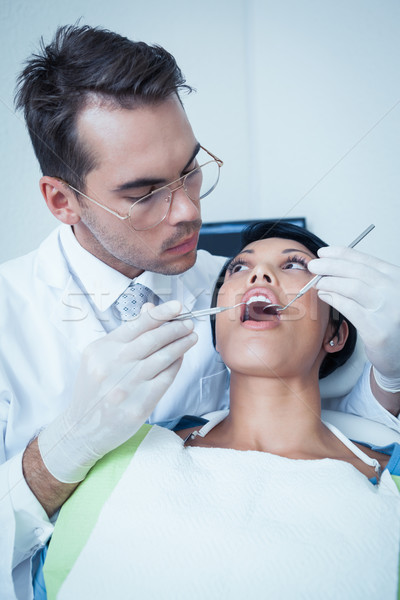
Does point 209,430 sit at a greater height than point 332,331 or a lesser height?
lesser

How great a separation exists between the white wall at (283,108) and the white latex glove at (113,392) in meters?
1.11

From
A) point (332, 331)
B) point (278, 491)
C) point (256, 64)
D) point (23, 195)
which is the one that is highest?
point (256, 64)

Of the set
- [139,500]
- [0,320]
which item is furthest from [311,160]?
[139,500]

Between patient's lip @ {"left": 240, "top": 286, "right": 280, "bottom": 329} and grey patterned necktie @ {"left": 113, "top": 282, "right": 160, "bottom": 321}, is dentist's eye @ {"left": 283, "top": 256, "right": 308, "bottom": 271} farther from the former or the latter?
grey patterned necktie @ {"left": 113, "top": 282, "right": 160, "bottom": 321}

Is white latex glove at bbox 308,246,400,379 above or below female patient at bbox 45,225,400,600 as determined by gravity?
above

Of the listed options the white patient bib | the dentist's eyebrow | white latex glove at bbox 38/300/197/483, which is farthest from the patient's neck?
the dentist's eyebrow

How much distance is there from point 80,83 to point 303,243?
79 centimetres

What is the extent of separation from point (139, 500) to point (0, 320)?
26.1 inches

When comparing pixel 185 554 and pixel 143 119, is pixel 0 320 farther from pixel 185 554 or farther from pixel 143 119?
pixel 185 554

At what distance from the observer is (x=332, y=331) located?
4.49 ft

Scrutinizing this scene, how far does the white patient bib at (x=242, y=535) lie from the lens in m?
0.83

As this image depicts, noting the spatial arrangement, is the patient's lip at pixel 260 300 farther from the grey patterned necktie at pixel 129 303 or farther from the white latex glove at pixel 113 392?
the grey patterned necktie at pixel 129 303

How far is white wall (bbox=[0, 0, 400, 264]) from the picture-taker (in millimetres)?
2000

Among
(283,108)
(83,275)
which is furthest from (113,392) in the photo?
(283,108)
